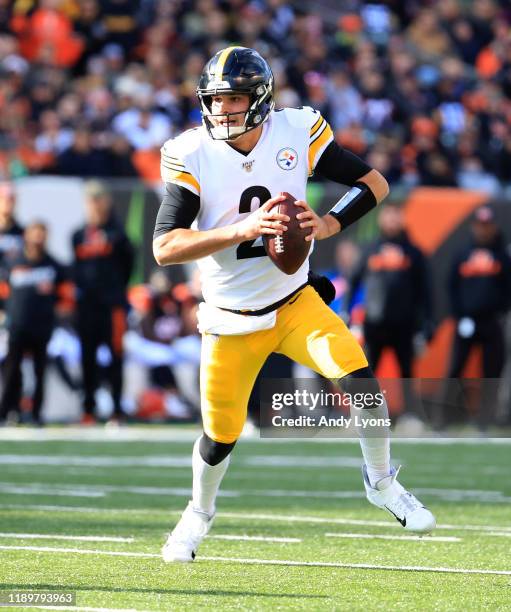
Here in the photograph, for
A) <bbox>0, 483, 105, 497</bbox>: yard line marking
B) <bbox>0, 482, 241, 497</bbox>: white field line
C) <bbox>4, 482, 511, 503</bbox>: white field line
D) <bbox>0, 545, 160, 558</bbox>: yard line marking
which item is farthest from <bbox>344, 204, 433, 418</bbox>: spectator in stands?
<bbox>0, 545, 160, 558</bbox>: yard line marking

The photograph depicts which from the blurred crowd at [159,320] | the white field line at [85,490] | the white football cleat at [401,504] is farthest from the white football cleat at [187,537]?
the blurred crowd at [159,320]

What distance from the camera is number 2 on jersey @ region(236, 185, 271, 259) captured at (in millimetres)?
5270

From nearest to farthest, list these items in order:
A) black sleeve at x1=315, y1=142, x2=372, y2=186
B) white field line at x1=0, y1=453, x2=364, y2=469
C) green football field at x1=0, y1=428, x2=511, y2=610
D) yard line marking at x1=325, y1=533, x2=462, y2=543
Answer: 1. green football field at x1=0, y1=428, x2=511, y2=610
2. black sleeve at x1=315, y1=142, x2=372, y2=186
3. yard line marking at x1=325, y1=533, x2=462, y2=543
4. white field line at x1=0, y1=453, x2=364, y2=469

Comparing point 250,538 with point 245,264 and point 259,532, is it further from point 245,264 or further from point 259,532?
point 245,264

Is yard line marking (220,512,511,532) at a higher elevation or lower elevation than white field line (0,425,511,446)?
higher

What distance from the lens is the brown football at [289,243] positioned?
496 centimetres

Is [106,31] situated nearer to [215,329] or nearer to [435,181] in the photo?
[435,181]

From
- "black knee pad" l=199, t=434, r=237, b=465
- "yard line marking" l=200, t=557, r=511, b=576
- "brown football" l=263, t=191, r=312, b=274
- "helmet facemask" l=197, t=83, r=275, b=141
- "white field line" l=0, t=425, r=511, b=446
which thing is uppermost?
"helmet facemask" l=197, t=83, r=275, b=141

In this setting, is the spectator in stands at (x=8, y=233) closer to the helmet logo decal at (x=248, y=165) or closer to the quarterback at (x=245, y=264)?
the quarterback at (x=245, y=264)

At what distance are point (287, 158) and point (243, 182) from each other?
203 millimetres

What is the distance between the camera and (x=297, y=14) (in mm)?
16844

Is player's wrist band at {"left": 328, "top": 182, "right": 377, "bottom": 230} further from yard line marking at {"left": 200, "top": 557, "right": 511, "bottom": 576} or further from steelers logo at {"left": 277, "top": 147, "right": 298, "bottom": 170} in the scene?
yard line marking at {"left": 200, "top": 557, "right": 511, "bottom": 576}

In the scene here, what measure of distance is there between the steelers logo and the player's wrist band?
0.74 feet

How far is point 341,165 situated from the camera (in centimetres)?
545
